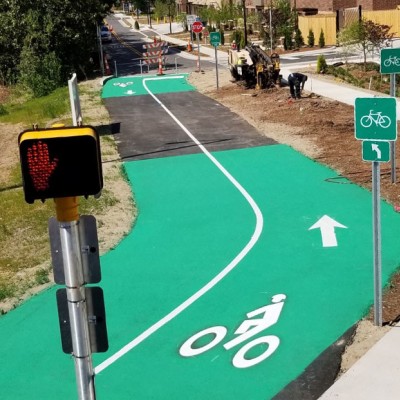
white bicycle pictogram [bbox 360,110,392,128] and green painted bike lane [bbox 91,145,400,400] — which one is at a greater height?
white bicycle pictogram [bbox 360,110,392,128]

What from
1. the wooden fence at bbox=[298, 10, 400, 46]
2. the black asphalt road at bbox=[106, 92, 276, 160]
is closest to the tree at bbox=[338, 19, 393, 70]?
the black asphalt road at bbox=[106, 92, 276, 160]

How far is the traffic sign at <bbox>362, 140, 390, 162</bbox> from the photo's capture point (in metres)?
8.17

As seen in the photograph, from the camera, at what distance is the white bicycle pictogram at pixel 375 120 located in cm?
812

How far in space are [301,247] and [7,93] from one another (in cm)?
3225

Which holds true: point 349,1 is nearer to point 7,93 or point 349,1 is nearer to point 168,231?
point 7,93

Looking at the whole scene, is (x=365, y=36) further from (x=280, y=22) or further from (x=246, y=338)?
(x=246, y=338)

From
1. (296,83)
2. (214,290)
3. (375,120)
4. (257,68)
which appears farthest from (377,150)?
(257,68)

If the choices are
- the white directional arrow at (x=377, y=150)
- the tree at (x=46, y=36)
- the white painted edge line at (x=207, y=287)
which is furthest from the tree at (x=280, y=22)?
the white directional arrow at (x=377, y=150)

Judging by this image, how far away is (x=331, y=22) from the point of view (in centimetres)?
5191

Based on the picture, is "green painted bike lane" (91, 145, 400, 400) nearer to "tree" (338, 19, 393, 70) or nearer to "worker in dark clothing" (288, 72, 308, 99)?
"worker in dark clothing" (288, 72, 308, 99)

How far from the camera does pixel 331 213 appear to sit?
1341 cm

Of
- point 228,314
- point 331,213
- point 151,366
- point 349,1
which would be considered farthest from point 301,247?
point 349,1

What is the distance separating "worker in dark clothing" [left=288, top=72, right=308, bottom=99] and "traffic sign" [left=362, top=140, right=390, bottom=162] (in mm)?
17876

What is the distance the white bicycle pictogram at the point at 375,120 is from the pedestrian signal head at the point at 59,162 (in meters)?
5.07
